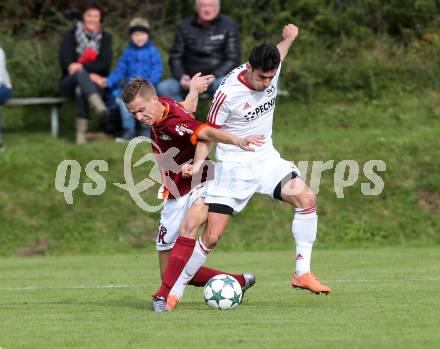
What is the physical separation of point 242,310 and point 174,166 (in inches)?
50.9

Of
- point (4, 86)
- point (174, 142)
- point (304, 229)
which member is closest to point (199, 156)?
point (174, 142)

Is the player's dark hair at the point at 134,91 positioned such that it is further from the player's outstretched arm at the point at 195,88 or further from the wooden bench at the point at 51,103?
the wooden bench at the point at 51,103

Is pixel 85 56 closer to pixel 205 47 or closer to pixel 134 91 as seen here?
pixel 205 47

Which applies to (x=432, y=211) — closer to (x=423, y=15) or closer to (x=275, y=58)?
(x=423, y=15)

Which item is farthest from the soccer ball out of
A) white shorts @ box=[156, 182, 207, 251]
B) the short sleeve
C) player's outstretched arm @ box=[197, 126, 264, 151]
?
the short sleeve

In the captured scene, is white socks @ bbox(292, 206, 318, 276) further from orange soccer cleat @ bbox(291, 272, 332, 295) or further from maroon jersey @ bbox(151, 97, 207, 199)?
maroon jersey @ bbox(151, 97, 207, 199)

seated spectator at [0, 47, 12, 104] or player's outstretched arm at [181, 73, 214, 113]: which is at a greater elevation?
player's outstretched arm at [181, 73, 214, 113]

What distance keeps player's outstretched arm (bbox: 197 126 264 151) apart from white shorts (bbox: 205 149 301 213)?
60 centimetres

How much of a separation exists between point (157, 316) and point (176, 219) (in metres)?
1.07

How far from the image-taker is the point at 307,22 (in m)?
21.0

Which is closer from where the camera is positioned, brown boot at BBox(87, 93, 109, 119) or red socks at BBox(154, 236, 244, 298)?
red socks at BBox(154, 236, 244, 298)

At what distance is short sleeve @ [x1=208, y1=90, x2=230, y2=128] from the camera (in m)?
9.47

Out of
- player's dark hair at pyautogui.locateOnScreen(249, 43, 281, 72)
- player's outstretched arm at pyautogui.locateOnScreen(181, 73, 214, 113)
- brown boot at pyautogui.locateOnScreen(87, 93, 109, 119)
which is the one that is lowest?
brown boot at pyautogui.locateOnScreen(87, 93, 109, 119)

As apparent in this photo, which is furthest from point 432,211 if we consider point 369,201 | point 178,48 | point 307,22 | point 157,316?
point 157,316
